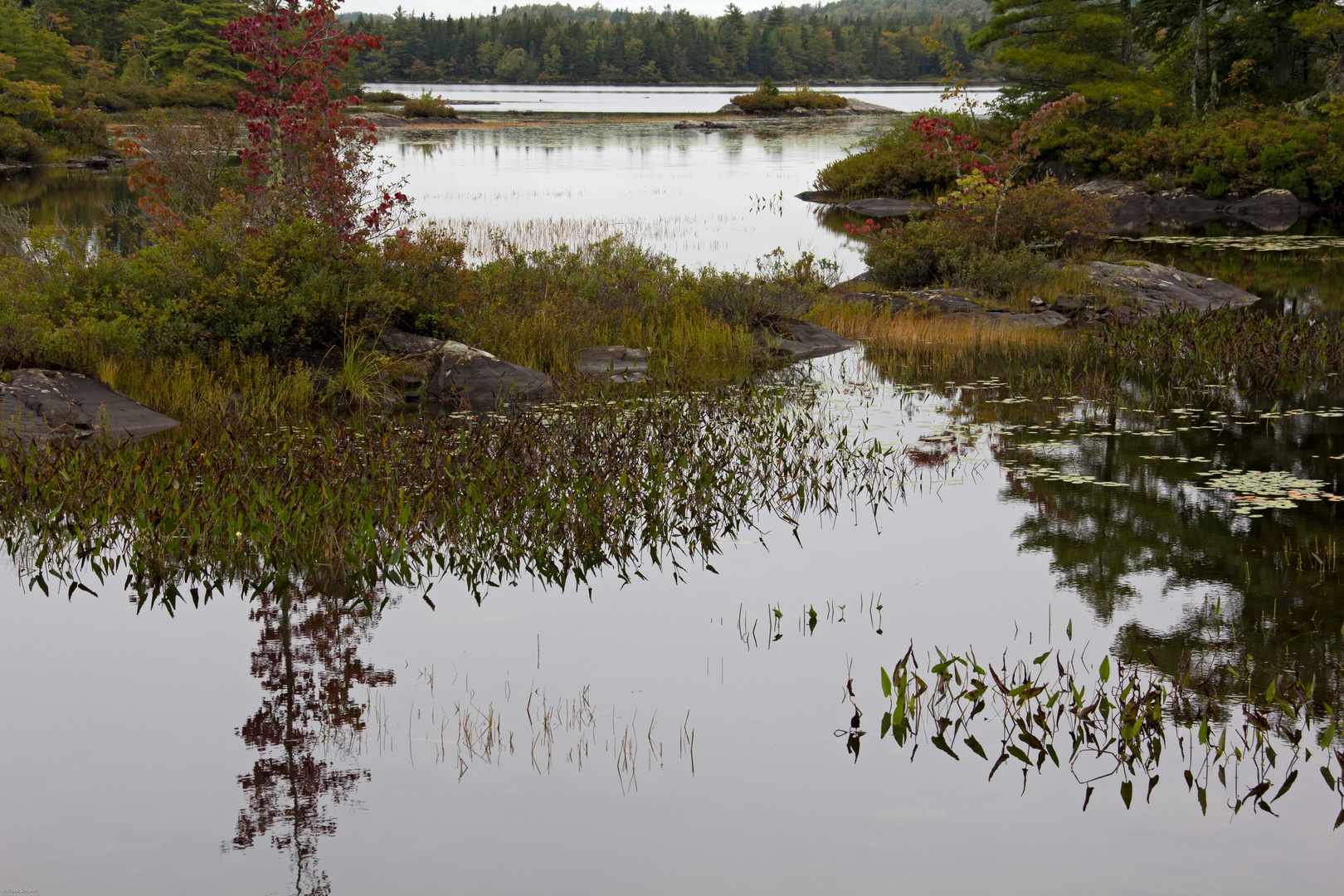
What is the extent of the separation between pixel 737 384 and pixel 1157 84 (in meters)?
29.8

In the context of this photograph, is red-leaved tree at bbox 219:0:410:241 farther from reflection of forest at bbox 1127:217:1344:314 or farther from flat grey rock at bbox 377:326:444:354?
reflection of forest at bbox 1127:217:1344:314

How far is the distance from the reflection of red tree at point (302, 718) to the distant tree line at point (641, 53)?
417 feet

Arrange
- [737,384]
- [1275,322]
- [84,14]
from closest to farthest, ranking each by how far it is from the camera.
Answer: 1. [737,384]
2. [1275,322]
3. [84,14]

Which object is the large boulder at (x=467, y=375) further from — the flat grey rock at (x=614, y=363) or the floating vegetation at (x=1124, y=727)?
the floating vegetation at (x=1124, y=727)

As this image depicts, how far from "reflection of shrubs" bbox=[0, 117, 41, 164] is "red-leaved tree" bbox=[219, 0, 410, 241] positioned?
111 ft

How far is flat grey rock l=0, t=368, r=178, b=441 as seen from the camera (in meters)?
8.72

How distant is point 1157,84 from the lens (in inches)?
1401

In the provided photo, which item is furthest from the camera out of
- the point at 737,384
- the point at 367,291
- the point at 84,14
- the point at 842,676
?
the point at 84,14

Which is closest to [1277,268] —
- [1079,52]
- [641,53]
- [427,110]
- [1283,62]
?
[1079,52]

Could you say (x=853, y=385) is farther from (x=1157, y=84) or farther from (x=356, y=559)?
(x=1157, y=84)

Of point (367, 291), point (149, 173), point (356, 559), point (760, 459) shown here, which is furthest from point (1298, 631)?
point (149, 173)

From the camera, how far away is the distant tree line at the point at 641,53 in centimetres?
12794

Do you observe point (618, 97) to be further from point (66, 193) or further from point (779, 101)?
point (66, 193)

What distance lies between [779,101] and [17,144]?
4628 centimetres
